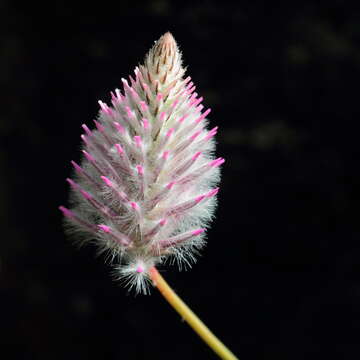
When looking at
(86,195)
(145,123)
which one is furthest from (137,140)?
(86,195)

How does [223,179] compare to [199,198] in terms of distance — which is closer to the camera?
[199,198]

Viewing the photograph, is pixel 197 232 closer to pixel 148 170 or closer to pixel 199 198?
pixel 199 198

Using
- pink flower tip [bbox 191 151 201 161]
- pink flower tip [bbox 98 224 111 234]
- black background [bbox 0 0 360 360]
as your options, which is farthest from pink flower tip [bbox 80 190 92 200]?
black background [bbox 0 0 360 360]

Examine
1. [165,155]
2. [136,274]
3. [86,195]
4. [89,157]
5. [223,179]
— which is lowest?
[136,274]

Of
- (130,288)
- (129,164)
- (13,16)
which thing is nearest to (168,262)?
(130,288)

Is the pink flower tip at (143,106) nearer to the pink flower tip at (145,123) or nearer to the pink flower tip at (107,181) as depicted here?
the pink flower tip at (145,123)

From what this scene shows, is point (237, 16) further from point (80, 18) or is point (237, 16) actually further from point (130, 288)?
point (130, 288)
